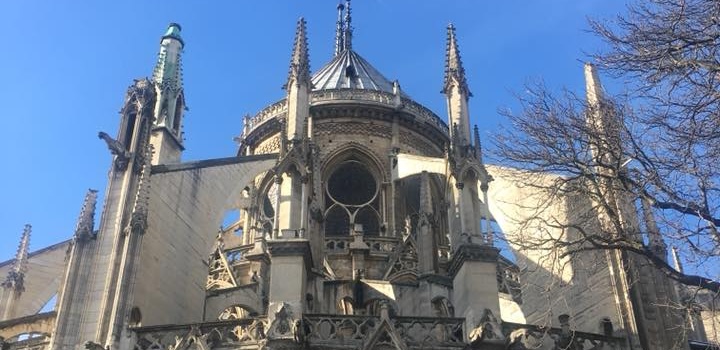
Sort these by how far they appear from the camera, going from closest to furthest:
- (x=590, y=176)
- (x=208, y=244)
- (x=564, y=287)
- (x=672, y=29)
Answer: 1. (x=672, y=29)
2. (x=590, y=176)
3. (x=564, y=287)
4. (x=208, y=244)

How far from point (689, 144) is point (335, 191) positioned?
19986mm

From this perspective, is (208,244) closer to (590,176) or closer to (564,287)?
(564,287)

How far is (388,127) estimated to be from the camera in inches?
1198

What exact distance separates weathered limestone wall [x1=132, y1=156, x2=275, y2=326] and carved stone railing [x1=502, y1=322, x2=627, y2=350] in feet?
25.3

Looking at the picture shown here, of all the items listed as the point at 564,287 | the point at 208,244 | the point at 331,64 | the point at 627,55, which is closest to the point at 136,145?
the point at 208,244

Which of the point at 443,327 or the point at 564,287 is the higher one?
the point at 564,287

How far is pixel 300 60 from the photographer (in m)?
19.9

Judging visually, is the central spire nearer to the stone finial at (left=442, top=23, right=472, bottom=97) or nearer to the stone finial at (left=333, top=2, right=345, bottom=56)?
the stone finial at (left=333, top=2, right=345, bottom=56)

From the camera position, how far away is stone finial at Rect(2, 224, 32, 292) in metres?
24.5

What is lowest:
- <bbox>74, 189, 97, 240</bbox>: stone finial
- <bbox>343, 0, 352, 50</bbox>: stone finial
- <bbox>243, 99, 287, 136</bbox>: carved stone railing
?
<bbox>74, 189, 97, 240</bbox>: stone finial

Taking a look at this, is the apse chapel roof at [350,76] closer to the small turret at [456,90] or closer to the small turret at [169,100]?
the small turret at [169,100]

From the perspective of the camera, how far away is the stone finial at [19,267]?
24484 millimetres

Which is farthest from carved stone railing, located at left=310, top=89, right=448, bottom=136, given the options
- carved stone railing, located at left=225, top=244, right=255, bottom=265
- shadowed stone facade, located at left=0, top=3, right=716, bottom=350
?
carved stone railing, located at left=225, top=244, right=255, bottom=265

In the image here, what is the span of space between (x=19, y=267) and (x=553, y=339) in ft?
56.9
